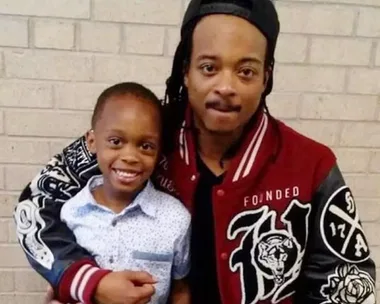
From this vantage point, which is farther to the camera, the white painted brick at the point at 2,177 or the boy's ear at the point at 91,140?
the white painted brick at the point at 2,177

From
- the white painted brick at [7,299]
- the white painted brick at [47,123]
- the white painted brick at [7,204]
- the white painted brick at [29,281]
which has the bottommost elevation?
the white painted brick at [7,299]

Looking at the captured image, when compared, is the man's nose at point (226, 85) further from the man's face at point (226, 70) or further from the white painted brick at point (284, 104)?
the white painted brick at point (284, 104)

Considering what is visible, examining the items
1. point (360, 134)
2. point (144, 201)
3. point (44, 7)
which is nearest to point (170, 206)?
point (144, 201)

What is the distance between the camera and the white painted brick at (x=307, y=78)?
5.30 ft

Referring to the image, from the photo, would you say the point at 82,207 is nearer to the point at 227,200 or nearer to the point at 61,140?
the point at 227,200

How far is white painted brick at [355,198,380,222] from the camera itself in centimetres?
175

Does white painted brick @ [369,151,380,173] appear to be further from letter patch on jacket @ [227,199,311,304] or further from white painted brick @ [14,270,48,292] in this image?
white painted brick @ [14,270,48,292]

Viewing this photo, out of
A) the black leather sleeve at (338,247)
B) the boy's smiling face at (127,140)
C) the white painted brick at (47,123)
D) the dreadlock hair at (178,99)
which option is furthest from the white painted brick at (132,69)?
the black leather sleeve at (338,247)

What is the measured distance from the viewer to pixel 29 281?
5.79 feet

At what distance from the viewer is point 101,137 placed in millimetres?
1004

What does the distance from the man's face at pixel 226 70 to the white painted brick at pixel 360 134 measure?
75 cm

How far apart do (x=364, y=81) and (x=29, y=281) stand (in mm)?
1078

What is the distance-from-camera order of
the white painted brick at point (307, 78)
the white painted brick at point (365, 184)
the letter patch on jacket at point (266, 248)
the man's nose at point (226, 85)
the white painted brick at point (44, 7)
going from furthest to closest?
the white painted brick at point (365, 184) → the white painted brick at point (307, 78) → the white painted brick at point (44, 7) → the letter patch on jacket at point (266, 248) → the man's nose at point (226, 85)

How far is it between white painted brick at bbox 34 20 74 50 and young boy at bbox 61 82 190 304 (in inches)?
22.1
